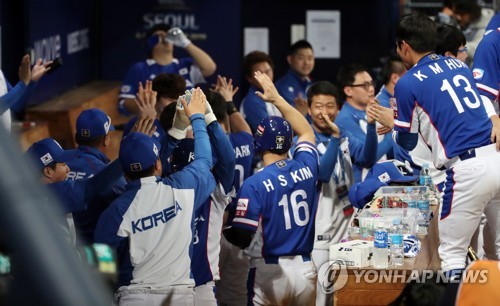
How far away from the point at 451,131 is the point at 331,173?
1.76 metres

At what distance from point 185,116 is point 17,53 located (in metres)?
4.91

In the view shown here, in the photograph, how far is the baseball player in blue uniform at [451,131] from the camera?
16.2 ft

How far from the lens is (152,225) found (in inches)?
180

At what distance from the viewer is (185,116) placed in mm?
5426

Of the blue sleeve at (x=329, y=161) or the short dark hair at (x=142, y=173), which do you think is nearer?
the short dark hair at (x=142, y=173)

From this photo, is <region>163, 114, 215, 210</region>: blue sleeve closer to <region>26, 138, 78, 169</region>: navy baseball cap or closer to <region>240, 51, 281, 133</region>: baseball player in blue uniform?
<region>26, 138, 78, 169</region>: navy baseball cap

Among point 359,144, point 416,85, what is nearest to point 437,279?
point 416,85

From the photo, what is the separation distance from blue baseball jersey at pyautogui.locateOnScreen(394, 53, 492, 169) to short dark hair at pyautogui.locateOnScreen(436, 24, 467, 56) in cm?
192

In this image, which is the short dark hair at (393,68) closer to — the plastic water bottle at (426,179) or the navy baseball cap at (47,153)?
the plastic water bottle at (426,179)

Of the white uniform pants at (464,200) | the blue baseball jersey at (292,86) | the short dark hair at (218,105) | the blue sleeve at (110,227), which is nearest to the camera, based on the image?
the blue sleeve at (110,227)

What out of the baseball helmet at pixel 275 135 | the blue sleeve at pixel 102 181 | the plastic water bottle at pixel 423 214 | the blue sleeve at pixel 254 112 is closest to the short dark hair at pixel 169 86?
the baseball helmet at pixel 275 135

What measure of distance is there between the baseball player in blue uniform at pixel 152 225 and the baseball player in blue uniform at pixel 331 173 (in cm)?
203

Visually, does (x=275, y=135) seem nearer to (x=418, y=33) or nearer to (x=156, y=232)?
(x=418, y=33)

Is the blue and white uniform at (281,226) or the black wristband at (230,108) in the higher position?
the black wristband at (230,108)
